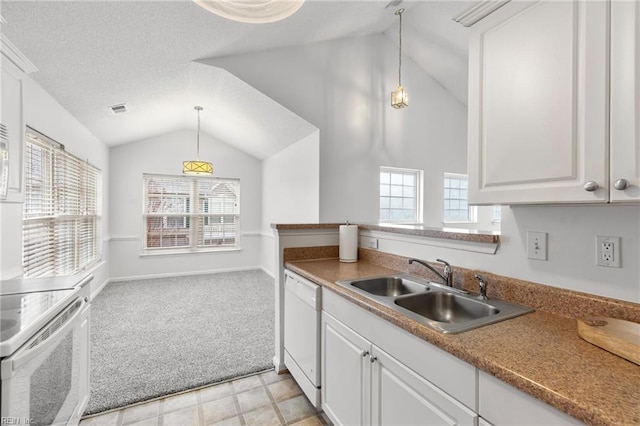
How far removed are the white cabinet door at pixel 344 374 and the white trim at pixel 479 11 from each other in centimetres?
151

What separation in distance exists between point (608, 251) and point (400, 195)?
391cm

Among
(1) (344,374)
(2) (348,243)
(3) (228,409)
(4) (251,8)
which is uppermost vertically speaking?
(4) (251,8)

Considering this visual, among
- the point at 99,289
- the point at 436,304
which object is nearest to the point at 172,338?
the point at 99,289

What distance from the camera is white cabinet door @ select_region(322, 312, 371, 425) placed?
55.4 inches

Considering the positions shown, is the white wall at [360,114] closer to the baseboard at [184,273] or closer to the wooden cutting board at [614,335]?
the wooden cutting board at [614,335]

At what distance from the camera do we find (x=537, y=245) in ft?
4.33

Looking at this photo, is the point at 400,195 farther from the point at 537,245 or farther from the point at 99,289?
the point at 99,289

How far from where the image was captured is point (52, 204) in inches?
124

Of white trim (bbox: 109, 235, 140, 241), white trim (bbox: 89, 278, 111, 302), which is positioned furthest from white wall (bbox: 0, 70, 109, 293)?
white trim (bbox: 109, 235, 140, 241)

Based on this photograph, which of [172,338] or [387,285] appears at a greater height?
[387,285]

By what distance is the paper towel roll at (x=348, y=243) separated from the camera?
2.42 meters

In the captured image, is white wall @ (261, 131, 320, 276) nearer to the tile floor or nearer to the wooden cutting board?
the tile floor

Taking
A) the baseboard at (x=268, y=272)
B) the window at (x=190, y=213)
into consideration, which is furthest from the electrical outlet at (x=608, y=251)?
the window at (x=190, y=213)

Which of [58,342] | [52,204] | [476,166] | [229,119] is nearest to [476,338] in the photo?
[476,166]
